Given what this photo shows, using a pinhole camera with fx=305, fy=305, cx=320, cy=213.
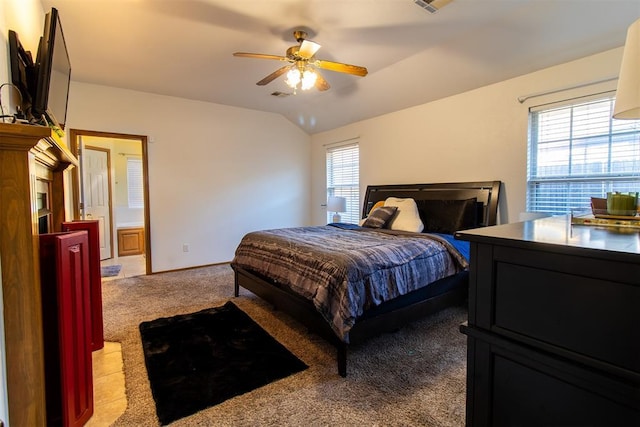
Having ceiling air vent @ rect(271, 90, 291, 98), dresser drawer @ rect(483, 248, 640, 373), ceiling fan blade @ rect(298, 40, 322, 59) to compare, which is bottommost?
dresser drawer @ rect(483, 248, 640, 373)

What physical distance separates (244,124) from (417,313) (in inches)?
170

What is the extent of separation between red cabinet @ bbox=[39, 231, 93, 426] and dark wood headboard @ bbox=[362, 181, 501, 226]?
147 inches

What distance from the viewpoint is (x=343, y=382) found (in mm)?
1959

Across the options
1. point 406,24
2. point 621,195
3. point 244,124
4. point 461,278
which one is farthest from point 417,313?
point 244,124

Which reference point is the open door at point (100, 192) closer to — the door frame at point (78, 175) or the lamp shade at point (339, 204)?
the door frame at point (78, 175)

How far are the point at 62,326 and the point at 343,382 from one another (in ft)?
5.09

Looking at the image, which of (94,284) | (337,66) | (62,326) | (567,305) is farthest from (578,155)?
(94,284)

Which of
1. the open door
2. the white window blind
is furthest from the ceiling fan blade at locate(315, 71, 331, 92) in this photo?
the white window blind

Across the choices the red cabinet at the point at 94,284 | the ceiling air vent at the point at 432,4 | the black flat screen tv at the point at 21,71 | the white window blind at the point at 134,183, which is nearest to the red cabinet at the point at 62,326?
the black flat screen tv at the point at 21,71

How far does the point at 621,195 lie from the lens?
1.37 meters

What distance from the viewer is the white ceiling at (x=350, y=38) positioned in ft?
8.12

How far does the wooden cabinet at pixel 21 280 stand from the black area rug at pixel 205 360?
2.10 feet

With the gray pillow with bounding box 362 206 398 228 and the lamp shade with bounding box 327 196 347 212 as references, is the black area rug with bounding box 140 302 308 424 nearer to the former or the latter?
the gray pillow with bounding box 362 206 398 228

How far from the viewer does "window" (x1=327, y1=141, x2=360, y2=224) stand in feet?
17.9
